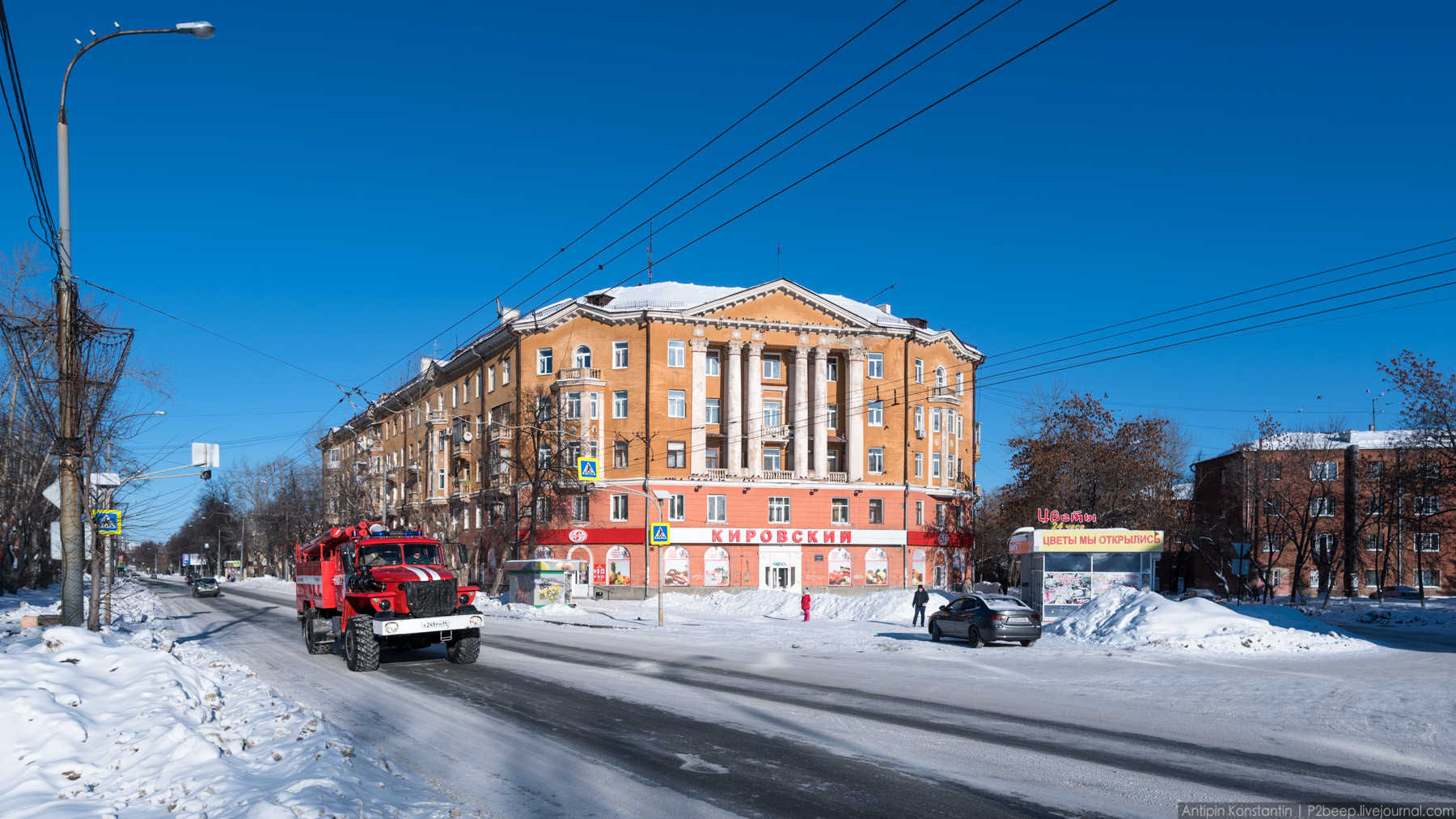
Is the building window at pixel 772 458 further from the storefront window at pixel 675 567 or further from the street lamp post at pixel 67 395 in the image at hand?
the street lamp post at pixel 67 395

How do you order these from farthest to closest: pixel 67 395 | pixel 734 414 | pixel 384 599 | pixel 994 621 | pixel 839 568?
1. pixel 839 568
2. pixel 734 414
3. pixel 994 621
4. pixel 384 599
5. pixel 67 395

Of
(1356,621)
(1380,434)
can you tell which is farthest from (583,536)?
(1380,434)

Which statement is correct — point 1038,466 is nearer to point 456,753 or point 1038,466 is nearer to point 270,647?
point 270,647

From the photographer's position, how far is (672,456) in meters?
61.3

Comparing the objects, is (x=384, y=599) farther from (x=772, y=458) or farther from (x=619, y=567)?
(x=772, y=458)

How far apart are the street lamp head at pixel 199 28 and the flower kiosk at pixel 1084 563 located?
101ft

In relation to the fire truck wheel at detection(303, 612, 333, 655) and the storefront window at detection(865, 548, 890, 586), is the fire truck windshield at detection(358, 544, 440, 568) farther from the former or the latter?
the storefront window at detection(865, 548, 890, 586)

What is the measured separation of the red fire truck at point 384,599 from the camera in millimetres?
19281

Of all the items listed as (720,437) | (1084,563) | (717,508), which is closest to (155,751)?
(1084,563)

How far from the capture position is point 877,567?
63.8m

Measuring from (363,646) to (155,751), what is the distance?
10171 mm

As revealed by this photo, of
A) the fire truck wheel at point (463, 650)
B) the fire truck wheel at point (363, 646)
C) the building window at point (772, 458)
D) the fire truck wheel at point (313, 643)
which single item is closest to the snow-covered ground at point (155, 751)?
the fire truck wheel at point (363, 646)

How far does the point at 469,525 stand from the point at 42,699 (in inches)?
2479

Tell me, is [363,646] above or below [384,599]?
below
